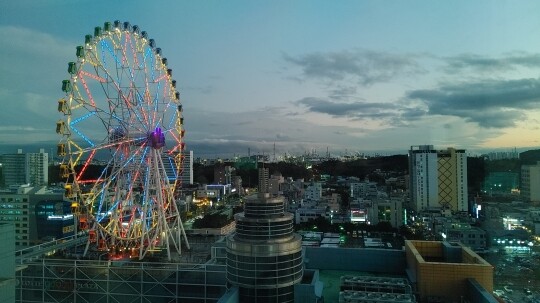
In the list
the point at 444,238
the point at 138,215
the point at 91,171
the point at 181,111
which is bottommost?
the point at 444,238

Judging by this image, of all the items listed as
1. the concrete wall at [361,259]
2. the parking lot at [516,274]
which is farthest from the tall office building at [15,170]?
the parking lot at [516,274]

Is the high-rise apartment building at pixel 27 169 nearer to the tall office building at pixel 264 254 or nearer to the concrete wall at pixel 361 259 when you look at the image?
the concrete wall at pixel 361 259

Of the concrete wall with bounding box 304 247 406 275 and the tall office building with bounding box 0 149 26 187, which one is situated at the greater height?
the tall office building with bounding box 0 149 26 187

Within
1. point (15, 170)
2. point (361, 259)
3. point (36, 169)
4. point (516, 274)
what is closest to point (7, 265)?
point (361, 259)

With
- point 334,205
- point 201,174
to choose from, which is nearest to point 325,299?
point 334,205

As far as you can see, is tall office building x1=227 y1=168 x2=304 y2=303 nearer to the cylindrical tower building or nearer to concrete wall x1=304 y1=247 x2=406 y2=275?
the cylindrical tower building

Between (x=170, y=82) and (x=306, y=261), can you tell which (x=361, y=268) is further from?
(x=170, y=82)

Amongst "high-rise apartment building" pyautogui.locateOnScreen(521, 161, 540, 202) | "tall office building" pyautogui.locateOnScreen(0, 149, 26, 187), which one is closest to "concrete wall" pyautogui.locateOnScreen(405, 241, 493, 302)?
"high-rise apartment building" pyautogui.locateOnScreen(521, 161, 540, 202)
